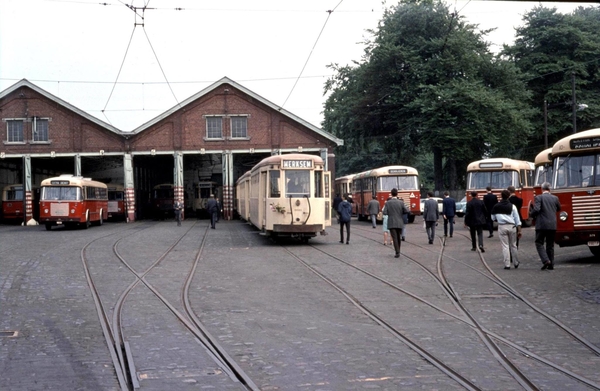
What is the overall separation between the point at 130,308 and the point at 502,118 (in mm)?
41014

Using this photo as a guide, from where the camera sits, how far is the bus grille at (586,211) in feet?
54.5

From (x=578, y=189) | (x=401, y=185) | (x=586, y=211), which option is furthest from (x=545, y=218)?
(x=401, y=185)

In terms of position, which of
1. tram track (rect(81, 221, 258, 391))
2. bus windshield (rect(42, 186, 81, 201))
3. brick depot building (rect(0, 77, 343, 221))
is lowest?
tram track (rect(81, 221, 258, 391))

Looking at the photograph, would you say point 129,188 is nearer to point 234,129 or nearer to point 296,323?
point 234,129

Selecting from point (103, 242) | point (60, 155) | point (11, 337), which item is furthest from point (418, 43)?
point (11, 337)

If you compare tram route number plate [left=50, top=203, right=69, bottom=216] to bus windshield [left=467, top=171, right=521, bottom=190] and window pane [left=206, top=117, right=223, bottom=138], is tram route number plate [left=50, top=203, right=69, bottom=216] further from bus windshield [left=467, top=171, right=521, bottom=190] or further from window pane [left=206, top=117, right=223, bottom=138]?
bus windshield [left=467, top=171, right=521, bottom=190]

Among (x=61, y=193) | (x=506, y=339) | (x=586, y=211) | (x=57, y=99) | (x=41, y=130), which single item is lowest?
(x=506, y=339)

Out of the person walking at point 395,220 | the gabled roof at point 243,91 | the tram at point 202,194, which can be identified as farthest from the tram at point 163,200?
the person walking at point 395,220

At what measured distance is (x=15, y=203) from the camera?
166 ft

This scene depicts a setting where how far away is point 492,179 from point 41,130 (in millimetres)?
33113

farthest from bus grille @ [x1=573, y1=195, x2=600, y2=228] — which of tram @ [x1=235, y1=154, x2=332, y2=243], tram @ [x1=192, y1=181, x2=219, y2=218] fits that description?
tram @ [x1=192, y1=181, x2=219, y2=218]

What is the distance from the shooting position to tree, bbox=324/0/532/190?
158 ft

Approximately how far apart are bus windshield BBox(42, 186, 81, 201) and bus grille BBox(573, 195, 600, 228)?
2760 centimetres

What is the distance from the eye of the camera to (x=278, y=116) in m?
53.2
